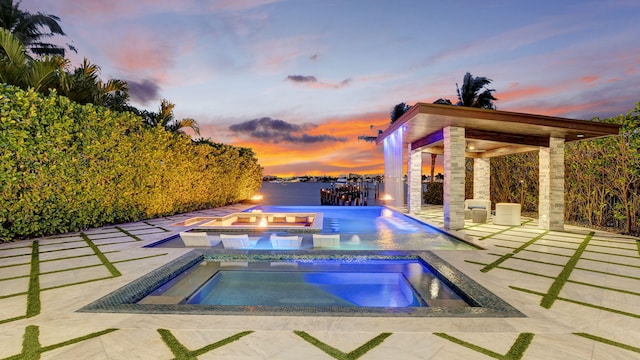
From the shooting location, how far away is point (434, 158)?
67.7 ft

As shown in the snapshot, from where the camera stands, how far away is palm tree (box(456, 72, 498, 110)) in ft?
59.6

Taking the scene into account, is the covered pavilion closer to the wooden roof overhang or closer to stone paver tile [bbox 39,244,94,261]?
the wooden roof overhang

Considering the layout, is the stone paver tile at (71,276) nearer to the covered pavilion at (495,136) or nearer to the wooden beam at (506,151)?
the covered pavilion at (495,136)

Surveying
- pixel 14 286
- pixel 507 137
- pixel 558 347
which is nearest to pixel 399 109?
pixel 507 137

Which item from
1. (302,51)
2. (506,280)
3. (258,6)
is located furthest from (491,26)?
(506,280)

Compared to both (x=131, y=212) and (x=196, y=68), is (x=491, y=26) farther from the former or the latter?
(x=131, y=212)

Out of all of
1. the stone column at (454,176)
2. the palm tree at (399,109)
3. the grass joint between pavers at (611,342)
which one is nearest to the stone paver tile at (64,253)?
the grass joint between pavers at (611,342)

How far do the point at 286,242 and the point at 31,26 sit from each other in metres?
19.3

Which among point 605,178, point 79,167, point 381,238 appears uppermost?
point 79,167

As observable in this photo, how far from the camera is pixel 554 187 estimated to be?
332 inches

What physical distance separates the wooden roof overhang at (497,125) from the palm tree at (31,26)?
18.6 m

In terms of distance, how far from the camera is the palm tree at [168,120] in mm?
11363

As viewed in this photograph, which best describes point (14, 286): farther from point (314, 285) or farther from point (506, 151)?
point (506, 151)

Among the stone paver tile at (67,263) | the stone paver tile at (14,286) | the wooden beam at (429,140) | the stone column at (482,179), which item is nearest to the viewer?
the stone paver tile at (14,286)
